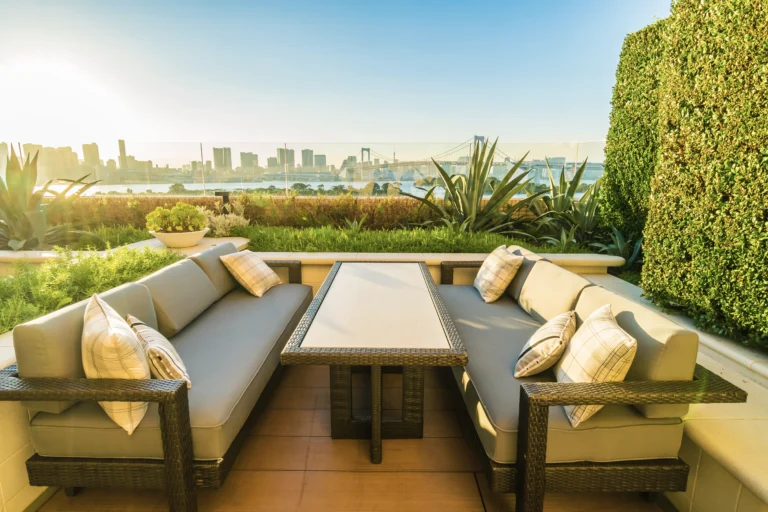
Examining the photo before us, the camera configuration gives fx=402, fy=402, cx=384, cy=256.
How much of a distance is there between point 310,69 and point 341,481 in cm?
908

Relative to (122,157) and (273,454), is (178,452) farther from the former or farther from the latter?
(122,157)

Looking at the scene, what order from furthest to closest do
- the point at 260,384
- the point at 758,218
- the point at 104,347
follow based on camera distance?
the point at 758,218, the point at 260,384, the point at 104,347

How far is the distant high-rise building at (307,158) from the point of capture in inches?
363

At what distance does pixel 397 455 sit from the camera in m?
2.11

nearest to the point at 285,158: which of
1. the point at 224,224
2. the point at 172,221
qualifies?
the point at 224,224

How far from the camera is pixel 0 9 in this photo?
5.48 metres

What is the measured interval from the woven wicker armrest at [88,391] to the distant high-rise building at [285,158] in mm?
7801

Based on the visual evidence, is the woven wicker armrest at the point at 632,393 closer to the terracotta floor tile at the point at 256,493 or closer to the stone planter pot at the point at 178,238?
the terracotta floor tile at the point at 256,493

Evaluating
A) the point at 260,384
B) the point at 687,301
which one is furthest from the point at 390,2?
the point at 260,384

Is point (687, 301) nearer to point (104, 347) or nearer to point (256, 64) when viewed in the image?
point (104, 347)

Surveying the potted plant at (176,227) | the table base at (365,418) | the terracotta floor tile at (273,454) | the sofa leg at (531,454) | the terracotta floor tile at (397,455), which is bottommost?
the terracotta floor tile at (397,455)

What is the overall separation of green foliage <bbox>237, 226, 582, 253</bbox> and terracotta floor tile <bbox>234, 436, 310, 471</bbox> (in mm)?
2499

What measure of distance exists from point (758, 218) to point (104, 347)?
3336 mm

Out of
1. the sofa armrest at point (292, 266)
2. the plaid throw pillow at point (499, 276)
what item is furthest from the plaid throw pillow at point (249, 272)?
the plaid throw pillow at point (499, 276)
